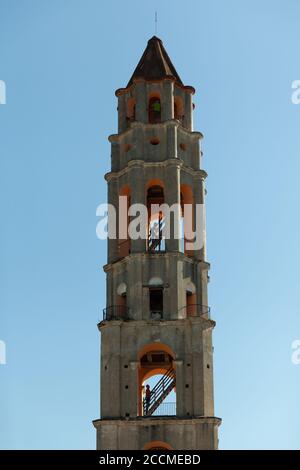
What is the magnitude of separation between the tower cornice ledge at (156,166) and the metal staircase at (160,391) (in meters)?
10.4

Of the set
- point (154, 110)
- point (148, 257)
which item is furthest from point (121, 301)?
point (154, 110)

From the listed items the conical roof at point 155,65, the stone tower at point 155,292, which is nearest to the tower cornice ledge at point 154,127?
the stone tower at point 155,292

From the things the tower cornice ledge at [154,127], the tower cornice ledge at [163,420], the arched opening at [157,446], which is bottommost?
the arched opening at [157,446]

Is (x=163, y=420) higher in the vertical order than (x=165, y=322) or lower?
lower

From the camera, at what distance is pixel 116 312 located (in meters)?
64.6

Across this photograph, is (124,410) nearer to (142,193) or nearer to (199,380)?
(199,380)

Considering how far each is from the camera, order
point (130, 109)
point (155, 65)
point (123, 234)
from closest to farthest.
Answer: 1. point (123, 234)
2. point (130, 109)
3. point (155, 65)

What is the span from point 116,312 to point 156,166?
26.4 feet

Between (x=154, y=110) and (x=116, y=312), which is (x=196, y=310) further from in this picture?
(x=154, y=110)

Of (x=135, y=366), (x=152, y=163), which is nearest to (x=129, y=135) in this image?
(x=152, y=163)

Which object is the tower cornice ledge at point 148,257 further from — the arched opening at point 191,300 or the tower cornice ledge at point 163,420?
the tower cornice ledge at point 163,420

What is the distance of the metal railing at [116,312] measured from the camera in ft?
211
